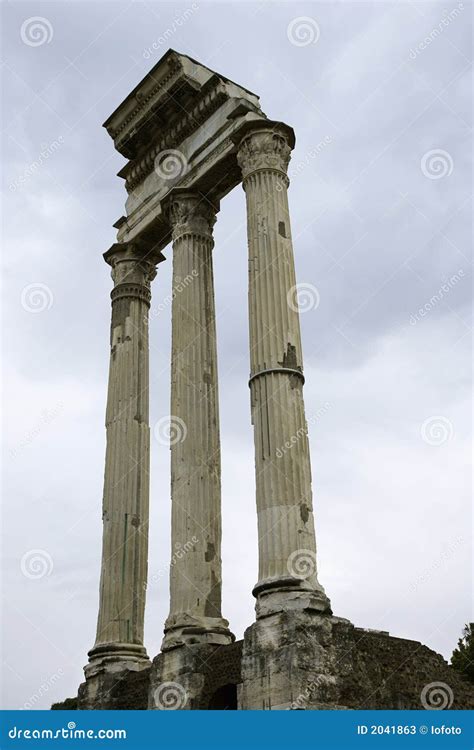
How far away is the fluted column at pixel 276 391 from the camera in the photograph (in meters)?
13.7

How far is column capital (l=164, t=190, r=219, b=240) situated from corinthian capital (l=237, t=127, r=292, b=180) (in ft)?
7.87

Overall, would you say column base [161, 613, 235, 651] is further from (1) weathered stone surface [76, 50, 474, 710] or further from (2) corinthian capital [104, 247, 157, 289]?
(2) corinthian capital [104, 247, 157, 289]

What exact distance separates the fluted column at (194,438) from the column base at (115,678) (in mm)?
1830

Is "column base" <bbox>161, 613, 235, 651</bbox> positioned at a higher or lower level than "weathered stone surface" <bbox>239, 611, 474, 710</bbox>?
higher

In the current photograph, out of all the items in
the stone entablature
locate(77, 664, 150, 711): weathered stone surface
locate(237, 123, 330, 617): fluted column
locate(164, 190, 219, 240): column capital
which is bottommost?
locate(77, 664, 150, 711): weathered stone surface

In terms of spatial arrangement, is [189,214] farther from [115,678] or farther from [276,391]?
[115,678]

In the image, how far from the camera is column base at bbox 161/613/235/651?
1549 centimetres

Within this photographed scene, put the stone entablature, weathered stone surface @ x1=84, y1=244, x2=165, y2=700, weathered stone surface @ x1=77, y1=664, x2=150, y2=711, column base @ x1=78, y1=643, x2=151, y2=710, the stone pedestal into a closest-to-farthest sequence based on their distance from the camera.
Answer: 1. the stone pedestal
2. weathered stone surface @ x1=77, y1=664, x2=150, y2=711
3. column base @ x1=78, y1=643, x2=151, y2=710
4. weathered stone surface @ x1=84, y1=244, x2=165, y2=700
5. the stone entablature

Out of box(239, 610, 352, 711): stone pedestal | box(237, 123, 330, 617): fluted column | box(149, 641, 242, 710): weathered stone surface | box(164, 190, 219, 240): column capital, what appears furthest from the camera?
box(164, 190, 219, 240): column capital

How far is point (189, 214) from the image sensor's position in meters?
19.9

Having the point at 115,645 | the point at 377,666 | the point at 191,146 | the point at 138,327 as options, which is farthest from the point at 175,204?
the point at 377,666

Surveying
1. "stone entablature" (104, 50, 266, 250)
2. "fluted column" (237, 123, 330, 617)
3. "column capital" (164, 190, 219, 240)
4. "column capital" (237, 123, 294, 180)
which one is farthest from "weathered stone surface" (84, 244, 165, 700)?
"column capital" (237, 123, 294, 180)

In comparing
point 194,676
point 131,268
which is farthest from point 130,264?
point 194,676

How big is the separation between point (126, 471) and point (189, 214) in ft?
21.2
